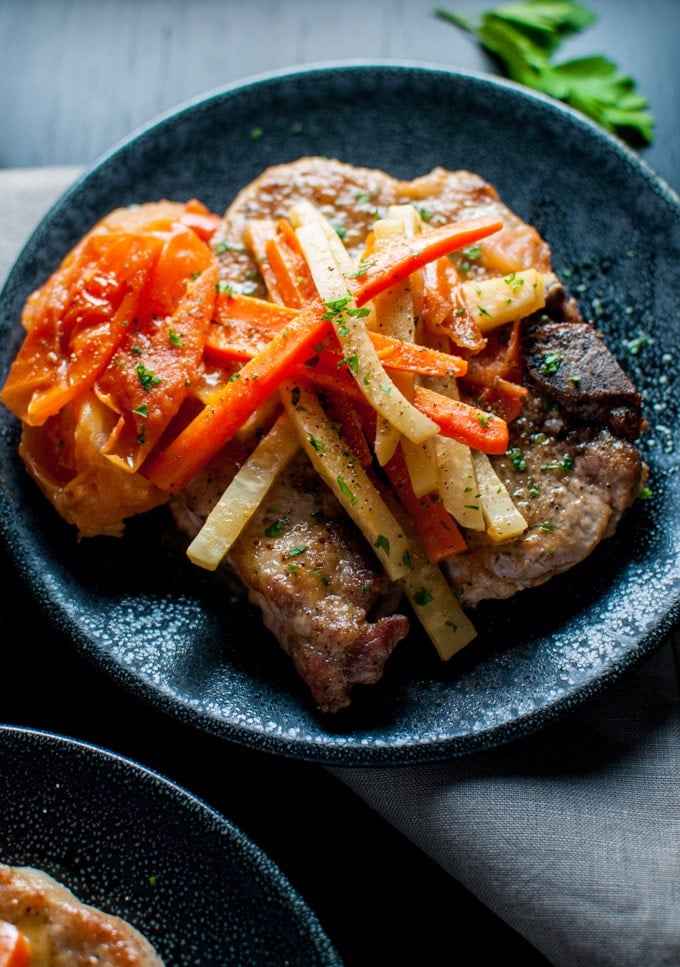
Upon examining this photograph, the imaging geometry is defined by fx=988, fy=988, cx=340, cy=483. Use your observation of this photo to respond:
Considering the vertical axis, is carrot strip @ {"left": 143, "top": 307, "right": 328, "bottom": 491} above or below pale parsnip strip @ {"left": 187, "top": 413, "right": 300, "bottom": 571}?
above

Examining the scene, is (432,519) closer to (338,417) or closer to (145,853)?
(338,417)

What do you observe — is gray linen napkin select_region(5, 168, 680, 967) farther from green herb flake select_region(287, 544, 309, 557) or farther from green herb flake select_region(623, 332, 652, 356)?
green herb flake select_region(623, 332, 652, 356)

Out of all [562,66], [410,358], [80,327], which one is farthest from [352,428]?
[562,66]

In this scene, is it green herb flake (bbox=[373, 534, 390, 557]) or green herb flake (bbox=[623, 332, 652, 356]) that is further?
green herb flake (bbox=[623, 332, 652, 356])

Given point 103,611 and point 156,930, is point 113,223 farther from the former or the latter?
point 156,930

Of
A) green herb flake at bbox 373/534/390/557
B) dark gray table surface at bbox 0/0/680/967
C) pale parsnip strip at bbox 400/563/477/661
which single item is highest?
dark gray table surface at bbox 0/0/680/967

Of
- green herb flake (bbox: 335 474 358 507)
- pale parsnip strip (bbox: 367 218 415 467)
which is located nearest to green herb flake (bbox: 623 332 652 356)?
pale parsnip strip (bbox: 367 218 415 467)

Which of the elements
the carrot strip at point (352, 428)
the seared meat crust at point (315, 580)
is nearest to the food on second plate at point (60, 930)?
the seared meat crust at point (315, 580)

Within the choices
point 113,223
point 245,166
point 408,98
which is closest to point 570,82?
point 408,98

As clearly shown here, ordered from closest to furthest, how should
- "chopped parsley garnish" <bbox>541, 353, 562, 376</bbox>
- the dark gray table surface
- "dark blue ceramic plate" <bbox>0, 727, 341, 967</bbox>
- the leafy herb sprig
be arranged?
"dark blue ceramic plate" <bbox>0, 727, 341, 967</bbox>
"chopped parsley garnish" <bbox>541, 353, 562, 376</bbox>
the leafy herb sprig
the dark gray table surface
